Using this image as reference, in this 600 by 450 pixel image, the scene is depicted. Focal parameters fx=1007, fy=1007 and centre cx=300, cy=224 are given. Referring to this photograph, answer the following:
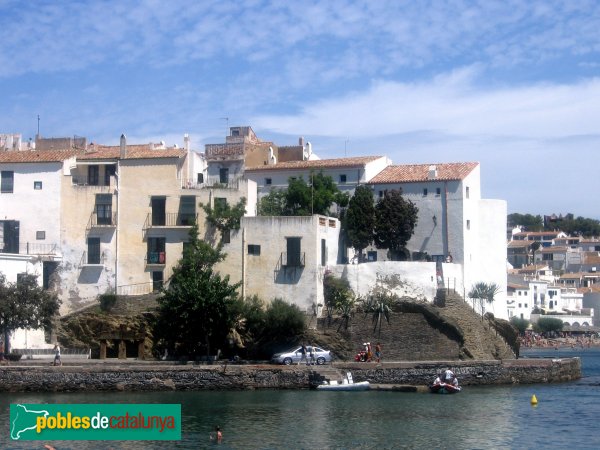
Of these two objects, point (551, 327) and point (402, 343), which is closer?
point (402, 343)

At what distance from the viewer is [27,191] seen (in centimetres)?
6138

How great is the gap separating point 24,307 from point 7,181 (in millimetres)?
10949

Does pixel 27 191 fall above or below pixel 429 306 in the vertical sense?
above

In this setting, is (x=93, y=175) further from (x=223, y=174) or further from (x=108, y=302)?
(x=223, y=174)

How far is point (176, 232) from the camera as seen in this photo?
60.2 metres

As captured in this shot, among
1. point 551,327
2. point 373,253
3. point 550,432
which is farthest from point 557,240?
point 550,432

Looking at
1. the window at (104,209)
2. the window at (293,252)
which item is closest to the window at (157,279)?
the window at (104,209)

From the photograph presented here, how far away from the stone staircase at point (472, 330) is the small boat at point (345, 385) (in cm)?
814

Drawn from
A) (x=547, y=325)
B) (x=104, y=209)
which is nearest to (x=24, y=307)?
(x=104, y=209)

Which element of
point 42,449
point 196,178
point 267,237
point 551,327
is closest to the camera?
point 42,449

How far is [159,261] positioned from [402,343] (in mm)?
15411

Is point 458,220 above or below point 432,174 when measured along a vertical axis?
below

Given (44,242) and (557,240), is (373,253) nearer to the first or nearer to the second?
(44,242)

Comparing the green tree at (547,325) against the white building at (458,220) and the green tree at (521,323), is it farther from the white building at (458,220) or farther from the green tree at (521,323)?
the white building at (458,220)
